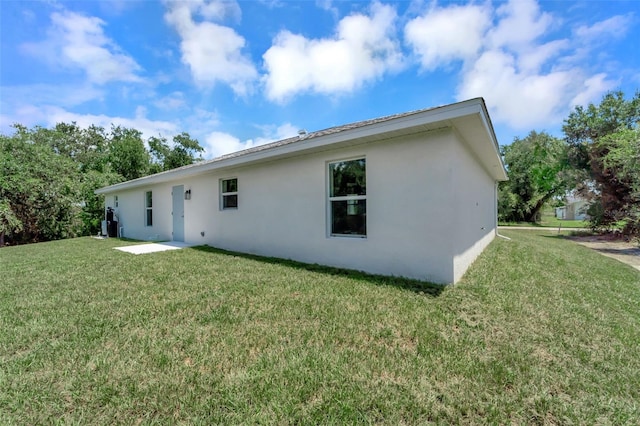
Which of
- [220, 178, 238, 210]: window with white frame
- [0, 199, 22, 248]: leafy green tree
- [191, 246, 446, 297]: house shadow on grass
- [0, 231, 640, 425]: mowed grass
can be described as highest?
[220, 178, 238, 210]: window with white frame

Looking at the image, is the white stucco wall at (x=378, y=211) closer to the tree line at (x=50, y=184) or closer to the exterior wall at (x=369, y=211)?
the exterior wall at (x=369, y=211)

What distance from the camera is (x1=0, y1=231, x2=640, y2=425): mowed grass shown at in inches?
75.2

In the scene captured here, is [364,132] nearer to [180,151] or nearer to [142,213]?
[142,213]

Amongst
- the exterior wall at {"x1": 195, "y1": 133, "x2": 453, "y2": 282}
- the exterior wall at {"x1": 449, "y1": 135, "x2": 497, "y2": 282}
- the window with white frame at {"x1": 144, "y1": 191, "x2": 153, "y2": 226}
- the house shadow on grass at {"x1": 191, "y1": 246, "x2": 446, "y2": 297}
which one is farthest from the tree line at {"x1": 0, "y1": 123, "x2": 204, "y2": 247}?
the exterior wall at {"x1": 449, "y1": 135, "x2": 497, "y2": 282}

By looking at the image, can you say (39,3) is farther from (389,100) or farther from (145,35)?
(389,100)

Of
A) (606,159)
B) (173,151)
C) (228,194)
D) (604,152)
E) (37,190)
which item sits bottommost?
(228,194)

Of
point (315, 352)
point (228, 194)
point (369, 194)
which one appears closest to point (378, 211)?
point (369, 194)

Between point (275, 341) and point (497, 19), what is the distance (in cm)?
898

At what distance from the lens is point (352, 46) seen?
349 inches

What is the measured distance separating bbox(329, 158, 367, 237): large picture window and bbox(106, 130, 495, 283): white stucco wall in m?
0.14

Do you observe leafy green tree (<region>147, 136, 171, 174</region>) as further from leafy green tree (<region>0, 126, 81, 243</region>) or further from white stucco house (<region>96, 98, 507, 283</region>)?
white stucco house (<region>96, 98, 507, 283</region>)

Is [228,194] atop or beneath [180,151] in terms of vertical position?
beneath

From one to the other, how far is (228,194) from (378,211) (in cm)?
513

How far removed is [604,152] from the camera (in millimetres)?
14438
